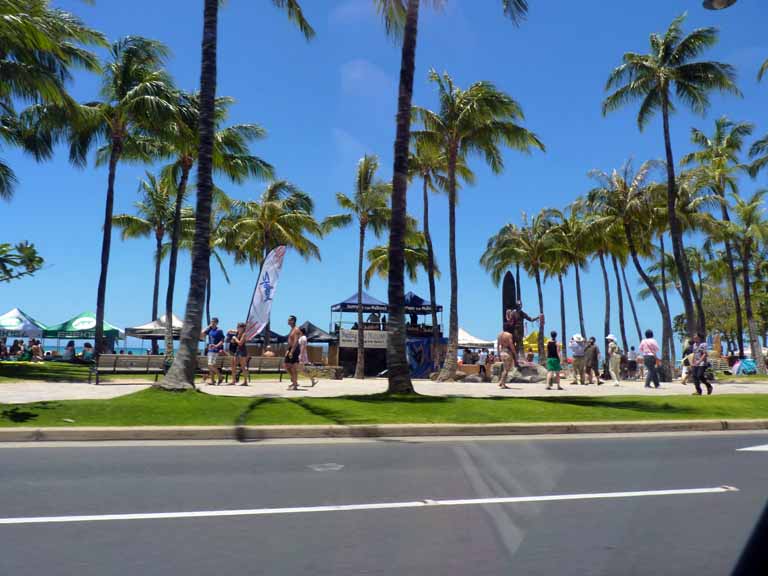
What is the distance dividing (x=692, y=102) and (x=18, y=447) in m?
29.0

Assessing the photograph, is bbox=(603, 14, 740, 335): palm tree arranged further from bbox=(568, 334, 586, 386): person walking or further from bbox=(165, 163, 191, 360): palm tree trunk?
bbox=(165, 163, 191, 360): palm tree trunk

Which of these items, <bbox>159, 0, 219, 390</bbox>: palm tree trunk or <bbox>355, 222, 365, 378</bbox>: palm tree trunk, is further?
<bbox>355, 222, 365, 378</bbox>: palm tree trunk

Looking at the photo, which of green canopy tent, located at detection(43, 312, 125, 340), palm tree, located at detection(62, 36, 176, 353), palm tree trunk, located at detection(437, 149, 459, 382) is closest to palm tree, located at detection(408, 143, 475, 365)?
palm tree trunk, located at detection(437, 149, 459, 382)

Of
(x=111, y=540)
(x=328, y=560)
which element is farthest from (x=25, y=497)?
(x=328, y=560)

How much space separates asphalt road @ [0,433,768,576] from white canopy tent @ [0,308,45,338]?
109 ft

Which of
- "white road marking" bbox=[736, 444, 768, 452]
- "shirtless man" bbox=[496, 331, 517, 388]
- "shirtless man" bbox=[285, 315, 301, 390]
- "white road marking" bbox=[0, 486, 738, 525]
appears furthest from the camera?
"shirtless man" bbox=[496, 331, 517, 388]

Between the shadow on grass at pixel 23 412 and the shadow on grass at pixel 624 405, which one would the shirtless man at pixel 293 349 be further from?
the shadow on grass at pixel 23 412

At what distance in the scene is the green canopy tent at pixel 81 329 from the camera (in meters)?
39.0

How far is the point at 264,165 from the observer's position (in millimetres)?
33781

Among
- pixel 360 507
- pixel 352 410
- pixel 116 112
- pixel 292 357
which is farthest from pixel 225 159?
pixel 360 507

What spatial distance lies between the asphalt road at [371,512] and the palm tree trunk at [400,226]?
4945 mm

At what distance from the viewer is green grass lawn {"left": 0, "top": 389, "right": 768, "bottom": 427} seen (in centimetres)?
986

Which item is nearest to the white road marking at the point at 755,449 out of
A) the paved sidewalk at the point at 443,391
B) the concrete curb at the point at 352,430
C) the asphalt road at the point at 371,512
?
the asphalt road at the point at 371,512

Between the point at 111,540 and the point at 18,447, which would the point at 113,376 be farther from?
the point at 111,540
